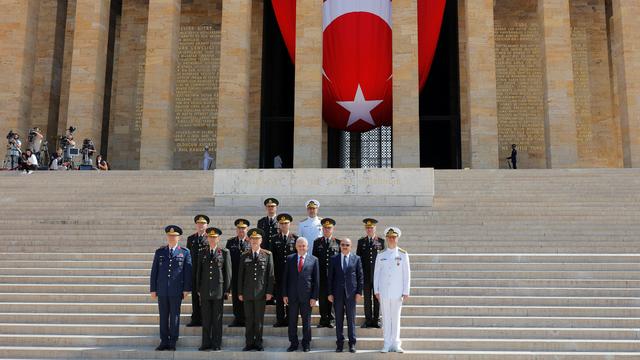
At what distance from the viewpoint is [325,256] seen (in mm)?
6844

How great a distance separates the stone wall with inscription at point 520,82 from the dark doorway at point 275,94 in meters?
8.53

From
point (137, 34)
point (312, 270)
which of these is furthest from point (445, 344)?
point (137, 34)

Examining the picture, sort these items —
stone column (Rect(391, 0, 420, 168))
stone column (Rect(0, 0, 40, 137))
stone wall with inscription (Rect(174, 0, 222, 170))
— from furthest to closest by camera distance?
stone wall with inscription (Rect(174, 0, 222, 170)) → stone column (Rect(0, 0, 40, 137)) → stone column (Rect(391, 0, 420, 168))

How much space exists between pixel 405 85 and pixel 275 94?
6267 millimetres

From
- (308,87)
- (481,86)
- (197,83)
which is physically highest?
(197,83)

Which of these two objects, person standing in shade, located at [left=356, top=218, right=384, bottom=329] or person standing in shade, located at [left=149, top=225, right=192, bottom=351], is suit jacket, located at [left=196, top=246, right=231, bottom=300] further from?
person standing in shade, located at [left=356, top=218, right=384, bottom=329]

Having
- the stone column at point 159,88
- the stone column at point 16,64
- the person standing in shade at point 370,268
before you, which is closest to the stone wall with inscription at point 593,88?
the stone column at point 159,88

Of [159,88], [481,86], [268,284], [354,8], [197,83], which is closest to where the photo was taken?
[268,284]

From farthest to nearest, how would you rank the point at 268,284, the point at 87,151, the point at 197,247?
the point at 87,151 < the point at 197,247 < the point at 268,284

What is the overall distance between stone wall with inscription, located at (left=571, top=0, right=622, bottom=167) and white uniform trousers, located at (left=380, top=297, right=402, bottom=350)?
19885 millimetres

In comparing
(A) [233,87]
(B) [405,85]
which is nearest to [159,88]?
(A) [233,87]

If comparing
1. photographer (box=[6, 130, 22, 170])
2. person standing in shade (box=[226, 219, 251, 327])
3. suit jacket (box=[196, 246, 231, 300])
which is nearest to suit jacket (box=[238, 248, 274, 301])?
suit jacket (box=[196, 246, 231, 300])

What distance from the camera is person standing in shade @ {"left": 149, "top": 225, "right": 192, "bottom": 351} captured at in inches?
255

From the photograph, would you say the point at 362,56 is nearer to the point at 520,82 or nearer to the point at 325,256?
the point at 520,82
